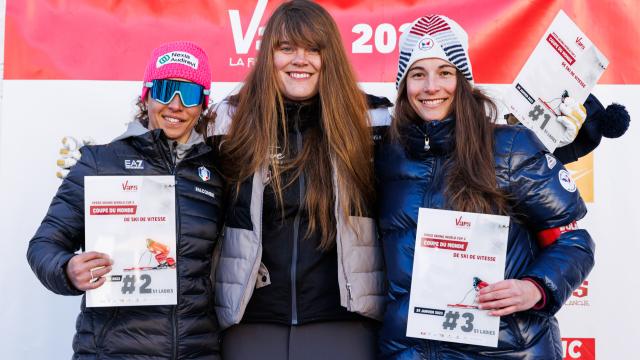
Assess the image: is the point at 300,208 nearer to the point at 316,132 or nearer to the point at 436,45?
the point at 316,132

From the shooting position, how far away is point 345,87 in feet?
7.95

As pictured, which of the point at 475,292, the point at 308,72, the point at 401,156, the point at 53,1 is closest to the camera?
the point at 475,292

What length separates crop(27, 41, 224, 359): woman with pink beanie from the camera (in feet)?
6.71

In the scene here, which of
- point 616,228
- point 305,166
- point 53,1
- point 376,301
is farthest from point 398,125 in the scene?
point 53,1

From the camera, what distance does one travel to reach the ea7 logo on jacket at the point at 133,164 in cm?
217

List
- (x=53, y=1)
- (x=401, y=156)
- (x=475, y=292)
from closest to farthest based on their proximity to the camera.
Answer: (x=475, y=292) → (x=401, y=156) → (x=53, y=1)

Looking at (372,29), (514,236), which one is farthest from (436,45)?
(372,29)

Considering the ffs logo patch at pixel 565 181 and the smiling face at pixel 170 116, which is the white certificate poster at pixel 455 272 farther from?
the smiling face at pixel 170 116

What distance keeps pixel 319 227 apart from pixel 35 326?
70.8 inches

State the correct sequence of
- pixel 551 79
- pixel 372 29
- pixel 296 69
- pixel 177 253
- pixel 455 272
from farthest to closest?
pixel 372 29 → pixel 551 79 → pixel 296 69 → pixel 177 253 → pixel 455 272

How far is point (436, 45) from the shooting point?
2.25 m

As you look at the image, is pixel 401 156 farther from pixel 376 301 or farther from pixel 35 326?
pixel 35 326

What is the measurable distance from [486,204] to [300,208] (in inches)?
24.2

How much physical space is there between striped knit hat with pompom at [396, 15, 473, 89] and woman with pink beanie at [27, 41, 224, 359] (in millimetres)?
706
